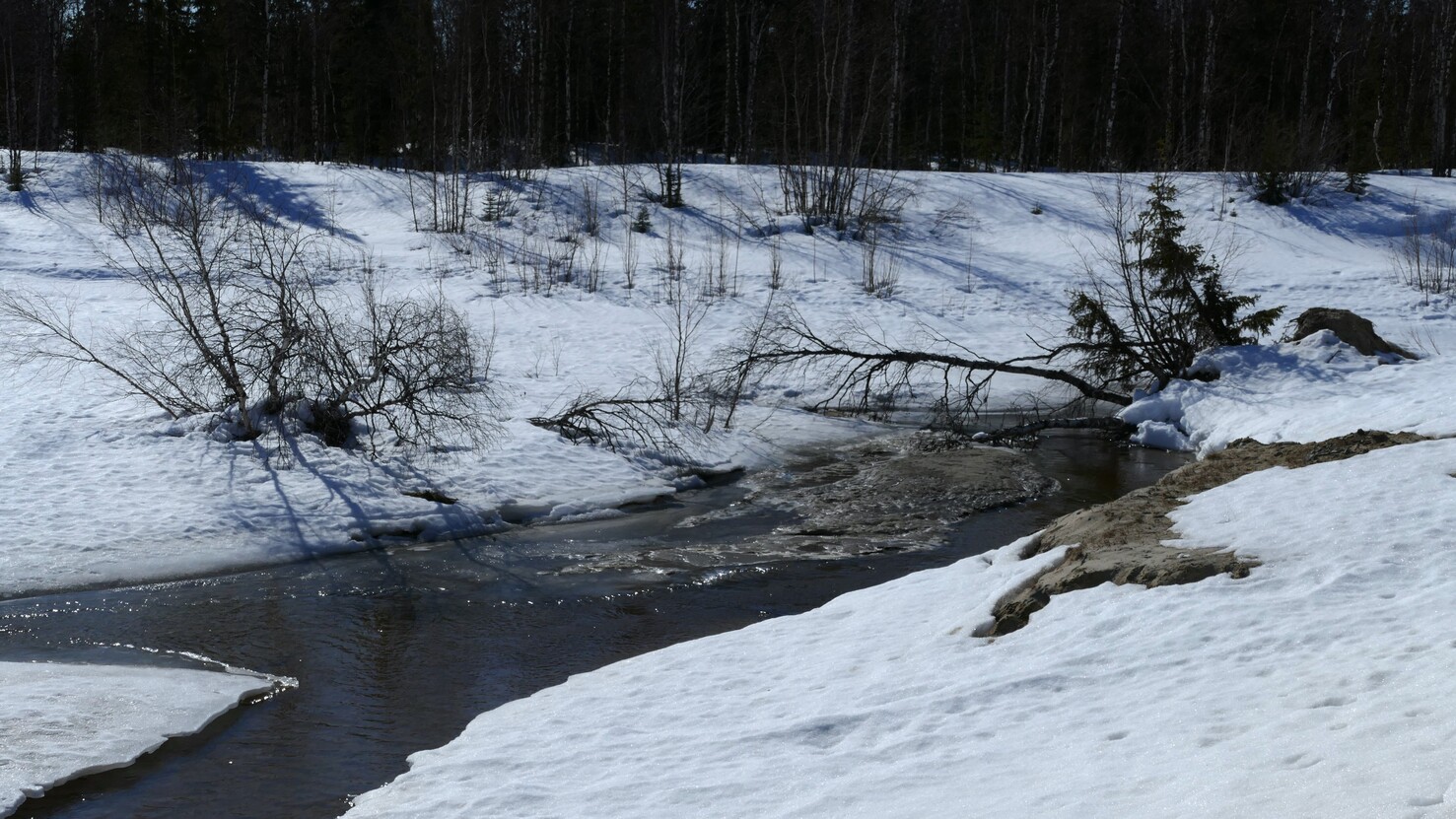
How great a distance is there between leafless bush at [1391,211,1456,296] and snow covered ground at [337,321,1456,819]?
16189 millimetres

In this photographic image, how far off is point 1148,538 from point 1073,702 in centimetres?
238


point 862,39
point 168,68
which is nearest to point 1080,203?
point 862,39

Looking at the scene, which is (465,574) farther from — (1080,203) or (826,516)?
(1080,203)

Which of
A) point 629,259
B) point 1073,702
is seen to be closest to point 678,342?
point 629,259

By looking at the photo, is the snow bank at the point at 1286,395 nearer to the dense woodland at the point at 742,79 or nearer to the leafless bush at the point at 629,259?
the leafless bush at the point at 629,259

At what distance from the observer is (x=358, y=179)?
31.0 m

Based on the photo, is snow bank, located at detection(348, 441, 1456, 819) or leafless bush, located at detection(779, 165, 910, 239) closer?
snow bank, located at detection(348, 441, 1456, 819)

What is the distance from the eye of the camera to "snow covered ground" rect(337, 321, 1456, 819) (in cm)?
427

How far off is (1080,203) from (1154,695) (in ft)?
84.7

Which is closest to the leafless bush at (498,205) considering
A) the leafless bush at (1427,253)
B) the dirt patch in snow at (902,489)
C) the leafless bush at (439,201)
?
the leafless bush at (439,201)

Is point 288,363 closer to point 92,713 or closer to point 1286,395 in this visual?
point 92,713

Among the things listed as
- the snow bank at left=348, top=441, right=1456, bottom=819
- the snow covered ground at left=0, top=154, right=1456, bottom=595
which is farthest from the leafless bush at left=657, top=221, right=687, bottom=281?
the snow bank at left=348, top=441, right=1456, bottom=819

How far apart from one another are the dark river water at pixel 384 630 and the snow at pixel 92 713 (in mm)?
110

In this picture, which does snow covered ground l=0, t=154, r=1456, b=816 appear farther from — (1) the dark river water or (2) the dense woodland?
(2) the dense woodland
